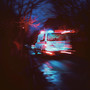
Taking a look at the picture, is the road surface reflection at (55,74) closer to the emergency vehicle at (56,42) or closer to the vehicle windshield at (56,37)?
Result: the emergency vehicle at (56,42)

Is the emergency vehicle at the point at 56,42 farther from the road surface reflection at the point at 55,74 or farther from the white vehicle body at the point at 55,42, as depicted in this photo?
the road surface reflection at the point at 55,74

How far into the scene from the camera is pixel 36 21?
Result: 2380 cm

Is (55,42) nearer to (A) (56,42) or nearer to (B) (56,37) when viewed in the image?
(A) (56,42)

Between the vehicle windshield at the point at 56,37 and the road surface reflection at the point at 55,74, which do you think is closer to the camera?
the road surface reflection at the point at 55,74

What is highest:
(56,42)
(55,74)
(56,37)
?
(56,37)

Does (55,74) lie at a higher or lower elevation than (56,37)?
lower

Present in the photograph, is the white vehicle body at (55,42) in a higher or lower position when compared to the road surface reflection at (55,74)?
higher

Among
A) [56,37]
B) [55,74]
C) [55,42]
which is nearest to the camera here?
[55,74]

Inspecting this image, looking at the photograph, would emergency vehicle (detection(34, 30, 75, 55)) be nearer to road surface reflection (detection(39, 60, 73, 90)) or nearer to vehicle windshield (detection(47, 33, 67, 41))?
vehicle windshield (detection(47, 33, 67, 41))

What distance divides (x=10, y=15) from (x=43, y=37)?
15.1ft

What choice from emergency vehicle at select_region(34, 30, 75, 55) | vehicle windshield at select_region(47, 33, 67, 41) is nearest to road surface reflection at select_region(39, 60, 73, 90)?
emergency vehicle at select_region(34, 30, 75, 55)

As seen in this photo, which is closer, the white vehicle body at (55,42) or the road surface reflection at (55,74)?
the road surface reflection at (55,74)

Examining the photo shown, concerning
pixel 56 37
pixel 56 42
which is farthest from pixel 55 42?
pixel 56 37

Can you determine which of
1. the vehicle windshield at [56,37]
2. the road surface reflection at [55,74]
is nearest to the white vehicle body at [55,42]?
the vehicle windshield at [56,37]
